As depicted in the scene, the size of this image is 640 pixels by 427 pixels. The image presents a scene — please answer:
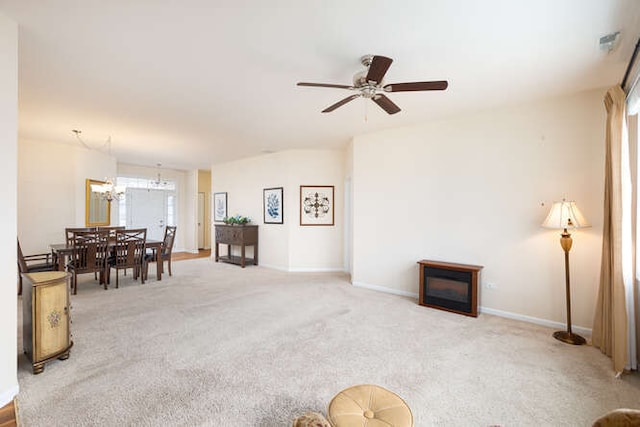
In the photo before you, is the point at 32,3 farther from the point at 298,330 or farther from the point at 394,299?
the point at 394,299

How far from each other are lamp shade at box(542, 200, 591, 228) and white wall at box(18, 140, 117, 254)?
8.50 metres

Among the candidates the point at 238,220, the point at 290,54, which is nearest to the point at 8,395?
the point at 290,54

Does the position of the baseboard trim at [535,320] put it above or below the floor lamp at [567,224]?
below

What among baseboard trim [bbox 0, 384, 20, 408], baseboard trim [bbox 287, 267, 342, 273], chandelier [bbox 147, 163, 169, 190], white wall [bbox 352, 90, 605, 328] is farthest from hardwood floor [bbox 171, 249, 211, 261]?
baseboard trim [bbox 0, 384, 20, 408]

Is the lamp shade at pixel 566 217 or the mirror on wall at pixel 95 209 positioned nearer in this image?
the lamp shade at pixel 566 217

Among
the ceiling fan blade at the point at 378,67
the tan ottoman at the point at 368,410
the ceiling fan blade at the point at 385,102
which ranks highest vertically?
the ceiling fan blade at the point at 378,67

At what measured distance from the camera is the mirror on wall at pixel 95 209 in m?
6.59

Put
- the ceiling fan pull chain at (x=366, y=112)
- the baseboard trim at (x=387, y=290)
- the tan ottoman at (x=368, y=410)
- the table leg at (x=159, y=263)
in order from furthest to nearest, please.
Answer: the table leg at (x=159, y=263), the baseboard trim at (x=387, y=290), the ceiling fan pull chain at (x=366, y=112), the tan ottoman at (x=368, y=410)

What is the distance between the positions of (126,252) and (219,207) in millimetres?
3346

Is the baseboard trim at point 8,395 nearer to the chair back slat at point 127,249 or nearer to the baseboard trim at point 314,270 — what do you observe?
the chair back slat at point 127,249

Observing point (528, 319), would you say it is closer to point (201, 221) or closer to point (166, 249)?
point (166, 249)

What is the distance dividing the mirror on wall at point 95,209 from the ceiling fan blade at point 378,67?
6.62 m

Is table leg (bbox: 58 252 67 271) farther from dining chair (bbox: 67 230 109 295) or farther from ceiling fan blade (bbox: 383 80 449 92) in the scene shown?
ceiling fan blade (bbox: 383 80 449 92)

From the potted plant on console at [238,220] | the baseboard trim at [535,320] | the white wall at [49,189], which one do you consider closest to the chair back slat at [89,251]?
the white wall at [49,189]
